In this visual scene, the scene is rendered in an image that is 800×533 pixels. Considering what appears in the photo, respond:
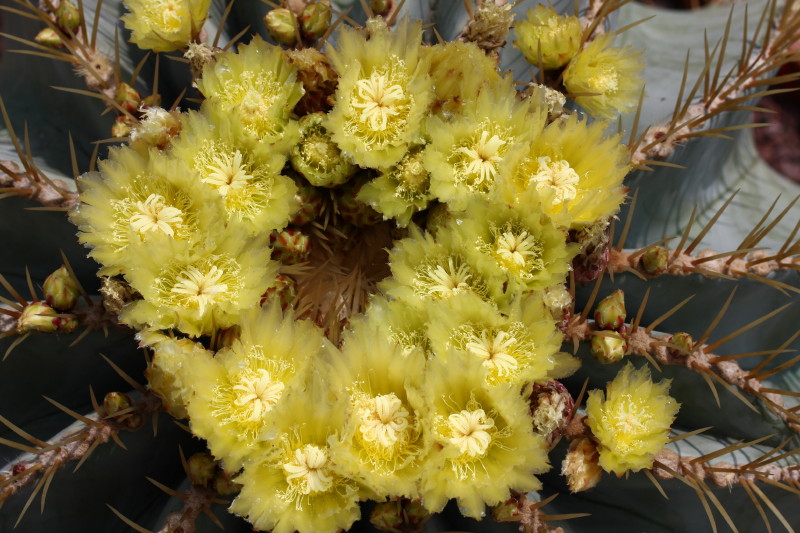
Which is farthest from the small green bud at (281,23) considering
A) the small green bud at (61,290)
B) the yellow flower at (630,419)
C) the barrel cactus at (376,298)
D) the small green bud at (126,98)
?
the yellow flower at (630,419)

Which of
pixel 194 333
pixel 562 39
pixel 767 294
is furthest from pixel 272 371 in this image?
pixel 767 294

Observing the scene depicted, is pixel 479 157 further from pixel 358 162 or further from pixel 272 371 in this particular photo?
pixel 272 371

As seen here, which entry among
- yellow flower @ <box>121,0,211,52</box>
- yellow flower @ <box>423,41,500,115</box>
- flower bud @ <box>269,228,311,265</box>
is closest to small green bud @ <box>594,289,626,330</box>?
yellow flower @ <box>423,41,500,115</box>

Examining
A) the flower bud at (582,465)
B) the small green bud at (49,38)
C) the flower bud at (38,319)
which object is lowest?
the flower bud at (582,465)

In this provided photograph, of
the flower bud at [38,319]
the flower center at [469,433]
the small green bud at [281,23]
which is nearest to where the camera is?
the flower center at [469,433]

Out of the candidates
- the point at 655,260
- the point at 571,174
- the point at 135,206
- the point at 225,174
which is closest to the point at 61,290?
the point at 135,206

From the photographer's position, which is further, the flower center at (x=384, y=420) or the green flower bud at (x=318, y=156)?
the green flower bud at (x=318, y=156)

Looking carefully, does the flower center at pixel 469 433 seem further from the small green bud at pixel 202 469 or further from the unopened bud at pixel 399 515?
the small green bud at pixel 202 469
